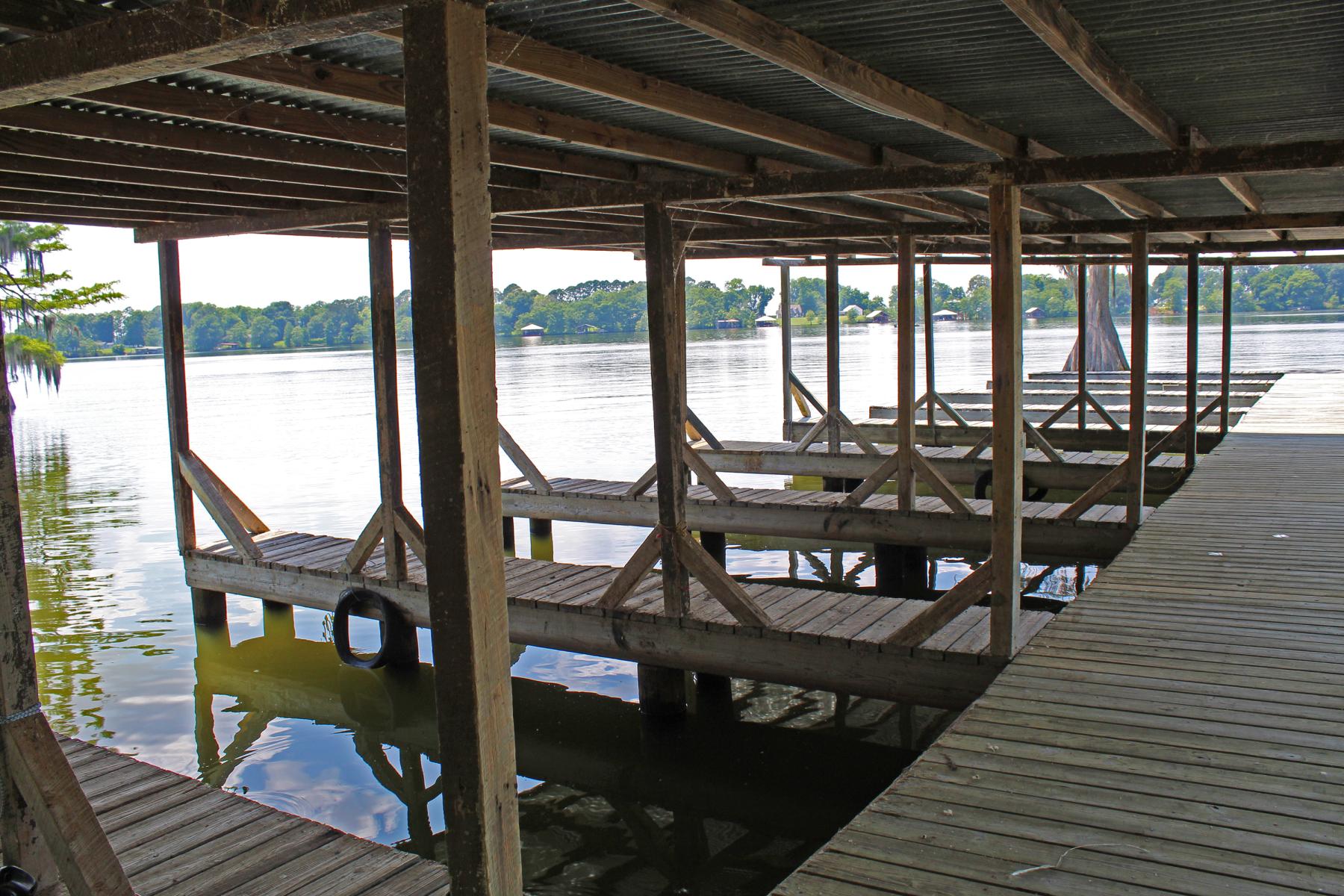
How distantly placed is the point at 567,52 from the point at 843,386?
114ft

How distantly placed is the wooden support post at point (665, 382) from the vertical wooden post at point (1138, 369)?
13.3ft

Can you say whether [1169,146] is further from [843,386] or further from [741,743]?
[843,386]

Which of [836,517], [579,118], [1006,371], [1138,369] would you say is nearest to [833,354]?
[836,517]

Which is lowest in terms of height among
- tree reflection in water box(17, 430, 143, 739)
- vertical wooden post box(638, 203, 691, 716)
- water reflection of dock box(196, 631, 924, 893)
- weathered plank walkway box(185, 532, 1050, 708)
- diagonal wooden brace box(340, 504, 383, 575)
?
water reflection of dock box(196, 631, 924, 893)

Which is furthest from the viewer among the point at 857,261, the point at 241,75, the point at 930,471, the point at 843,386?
the point at 843,386

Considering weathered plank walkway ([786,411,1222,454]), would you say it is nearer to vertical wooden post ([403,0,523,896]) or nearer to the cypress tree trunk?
vertical wooden post ([403,0,523,896])

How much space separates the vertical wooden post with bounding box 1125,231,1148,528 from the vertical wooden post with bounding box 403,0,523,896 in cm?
723

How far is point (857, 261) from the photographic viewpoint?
46.6 ft

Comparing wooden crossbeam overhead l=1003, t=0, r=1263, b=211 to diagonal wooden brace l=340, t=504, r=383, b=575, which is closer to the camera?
wooden crossbeam overhead l=1003, t=0, r=1263, b=211

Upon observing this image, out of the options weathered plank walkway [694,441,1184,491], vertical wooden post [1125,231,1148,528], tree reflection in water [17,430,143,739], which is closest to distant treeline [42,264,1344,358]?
tree reflection in water [17,430,143,739]

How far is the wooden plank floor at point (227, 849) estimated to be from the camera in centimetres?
417

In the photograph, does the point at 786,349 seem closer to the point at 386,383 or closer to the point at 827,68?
the point at 386,383

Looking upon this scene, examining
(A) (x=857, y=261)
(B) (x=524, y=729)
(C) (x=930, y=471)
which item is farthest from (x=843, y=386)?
(B) (x=524, y=729)

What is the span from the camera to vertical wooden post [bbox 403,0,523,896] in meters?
2.52
